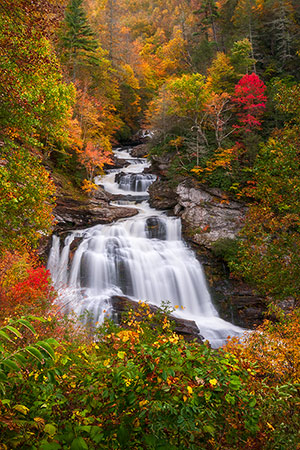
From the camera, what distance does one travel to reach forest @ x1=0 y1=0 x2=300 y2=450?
1.81 m

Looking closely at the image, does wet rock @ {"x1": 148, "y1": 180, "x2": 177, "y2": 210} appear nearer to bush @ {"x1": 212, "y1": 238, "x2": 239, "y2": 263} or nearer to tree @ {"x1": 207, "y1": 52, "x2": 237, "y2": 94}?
bush @ {"x1": 212, "y1": 238, "x2": 239, "y2": 263}

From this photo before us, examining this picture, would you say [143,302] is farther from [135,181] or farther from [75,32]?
[75,32]

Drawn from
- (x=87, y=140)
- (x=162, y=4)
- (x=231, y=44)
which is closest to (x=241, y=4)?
(x=231, y=44)

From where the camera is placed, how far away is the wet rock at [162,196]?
20156mm

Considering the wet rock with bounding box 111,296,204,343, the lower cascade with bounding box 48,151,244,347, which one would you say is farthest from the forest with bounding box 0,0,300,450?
the lower cascade with bounding box 48,151,244,347

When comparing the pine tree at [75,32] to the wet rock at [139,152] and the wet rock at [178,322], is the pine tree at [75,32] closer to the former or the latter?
the wet rock at [139,152]

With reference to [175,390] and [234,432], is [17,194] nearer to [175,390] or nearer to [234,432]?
[175,390]

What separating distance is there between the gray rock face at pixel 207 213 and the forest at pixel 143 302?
584 millimetres

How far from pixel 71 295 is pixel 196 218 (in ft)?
30.6

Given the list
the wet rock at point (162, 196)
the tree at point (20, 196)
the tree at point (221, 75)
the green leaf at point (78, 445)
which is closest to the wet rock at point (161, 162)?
the wet rock at point (162, 196)

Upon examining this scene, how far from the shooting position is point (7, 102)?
5.60 meters

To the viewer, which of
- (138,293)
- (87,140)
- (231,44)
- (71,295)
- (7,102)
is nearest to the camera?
(7,102)

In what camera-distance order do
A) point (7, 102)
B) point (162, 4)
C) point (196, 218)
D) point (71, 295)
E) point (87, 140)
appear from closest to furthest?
point (7, 102) → point (71, 295) → point (196, 218) → point (87, 140) → point (162, 4)

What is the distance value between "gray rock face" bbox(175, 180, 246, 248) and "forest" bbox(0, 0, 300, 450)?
58 cm
